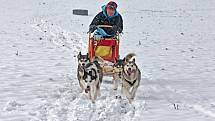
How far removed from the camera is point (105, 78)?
979 cm

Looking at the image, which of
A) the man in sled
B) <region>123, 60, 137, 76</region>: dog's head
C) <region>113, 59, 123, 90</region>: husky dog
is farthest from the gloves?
<region>123, 60, 137, 76</region>: dog's head

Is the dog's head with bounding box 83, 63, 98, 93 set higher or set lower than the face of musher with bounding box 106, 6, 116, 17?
lower

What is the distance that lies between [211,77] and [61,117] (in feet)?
17.3

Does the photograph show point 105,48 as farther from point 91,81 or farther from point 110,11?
point 91,81

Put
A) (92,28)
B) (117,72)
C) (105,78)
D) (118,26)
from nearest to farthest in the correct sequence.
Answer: (117,72) → (92,28) → (118,26) → (105,78)

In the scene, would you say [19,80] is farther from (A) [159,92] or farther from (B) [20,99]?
(A) [159,92]

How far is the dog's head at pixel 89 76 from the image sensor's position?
7363mm

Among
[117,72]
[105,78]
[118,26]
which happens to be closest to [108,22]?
[118,26]

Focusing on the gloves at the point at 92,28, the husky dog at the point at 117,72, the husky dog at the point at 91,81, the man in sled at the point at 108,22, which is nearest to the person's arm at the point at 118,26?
the man in sled at the point at 108,22

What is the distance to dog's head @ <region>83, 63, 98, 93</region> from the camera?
7.36 metres

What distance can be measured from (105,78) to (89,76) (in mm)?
2445

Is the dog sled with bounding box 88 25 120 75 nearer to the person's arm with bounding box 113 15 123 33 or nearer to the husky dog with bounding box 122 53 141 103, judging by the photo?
the person's arm with bounding box 113 15 123 33

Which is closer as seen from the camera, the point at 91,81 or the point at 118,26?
the point at 91,81

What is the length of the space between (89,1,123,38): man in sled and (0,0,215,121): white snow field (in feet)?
3.99
